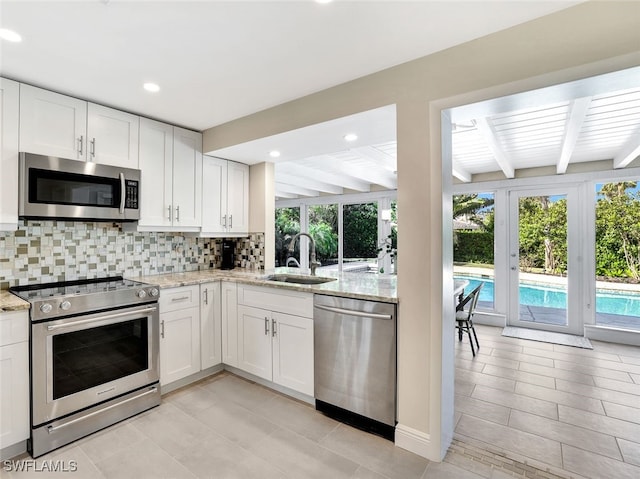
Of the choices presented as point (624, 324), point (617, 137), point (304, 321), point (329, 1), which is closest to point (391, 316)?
point (304, 321)

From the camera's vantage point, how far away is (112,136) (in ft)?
8.88

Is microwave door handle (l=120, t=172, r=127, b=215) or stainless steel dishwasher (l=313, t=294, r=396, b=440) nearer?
stainless steel dishwasher (l=313, t=294, r=396, b=440)

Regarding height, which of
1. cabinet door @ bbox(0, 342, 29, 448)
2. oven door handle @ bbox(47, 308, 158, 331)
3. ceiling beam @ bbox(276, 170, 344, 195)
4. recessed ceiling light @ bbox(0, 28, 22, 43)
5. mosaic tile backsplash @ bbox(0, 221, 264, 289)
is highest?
recessed ceiling light @ bbox(0, 28, 22, 43)

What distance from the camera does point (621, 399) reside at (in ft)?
8.96

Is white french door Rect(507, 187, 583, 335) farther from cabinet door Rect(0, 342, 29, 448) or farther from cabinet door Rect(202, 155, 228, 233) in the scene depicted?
cabinet door Rect(0, 342, 29, 448)

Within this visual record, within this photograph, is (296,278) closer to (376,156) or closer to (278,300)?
(278,300)

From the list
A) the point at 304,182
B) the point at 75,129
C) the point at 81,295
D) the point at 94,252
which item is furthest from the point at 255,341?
the point at 304,182

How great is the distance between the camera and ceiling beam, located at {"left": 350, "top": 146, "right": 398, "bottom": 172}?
3702 mm

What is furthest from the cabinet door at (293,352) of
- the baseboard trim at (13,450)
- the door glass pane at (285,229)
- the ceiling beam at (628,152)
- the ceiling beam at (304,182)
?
the door glass pane at (285,229)

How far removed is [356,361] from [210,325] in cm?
157

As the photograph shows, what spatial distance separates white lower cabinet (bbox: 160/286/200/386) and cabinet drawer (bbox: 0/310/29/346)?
0.88 metres

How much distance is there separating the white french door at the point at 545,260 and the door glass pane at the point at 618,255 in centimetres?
25

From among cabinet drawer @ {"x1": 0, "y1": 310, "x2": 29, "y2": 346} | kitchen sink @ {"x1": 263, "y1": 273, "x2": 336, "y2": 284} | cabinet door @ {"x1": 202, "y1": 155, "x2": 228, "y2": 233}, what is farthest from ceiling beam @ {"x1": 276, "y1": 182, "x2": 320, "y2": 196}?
cabinet drawer @ {"x1": 0, "y1": 310, "x2": 29, "y2": 346}

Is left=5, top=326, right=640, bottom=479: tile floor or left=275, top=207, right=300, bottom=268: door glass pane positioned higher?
left=275, top=207, right=300, bottom=268: door glass pane
